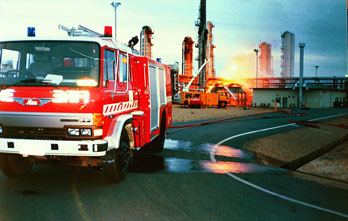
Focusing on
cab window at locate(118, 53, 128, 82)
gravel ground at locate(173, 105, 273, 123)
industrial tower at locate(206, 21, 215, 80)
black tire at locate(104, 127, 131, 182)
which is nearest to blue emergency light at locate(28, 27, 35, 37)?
cab window at locate(118, 53, 128, 82)

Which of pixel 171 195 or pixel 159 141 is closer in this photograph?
pixel 171 195

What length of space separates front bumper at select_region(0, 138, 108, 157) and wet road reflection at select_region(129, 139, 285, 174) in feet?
8.26

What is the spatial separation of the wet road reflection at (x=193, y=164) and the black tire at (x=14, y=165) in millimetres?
2382

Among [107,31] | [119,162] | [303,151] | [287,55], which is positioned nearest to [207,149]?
[303,151]

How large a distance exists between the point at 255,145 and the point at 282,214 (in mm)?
8327

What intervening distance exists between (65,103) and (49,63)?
105 cm

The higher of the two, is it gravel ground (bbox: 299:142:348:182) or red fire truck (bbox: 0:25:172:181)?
red fire truck (bbox: 0:25:172:181)

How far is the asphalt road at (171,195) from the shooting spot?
17.1 ft

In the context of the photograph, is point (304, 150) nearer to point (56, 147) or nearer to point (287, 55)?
point (56, 147)

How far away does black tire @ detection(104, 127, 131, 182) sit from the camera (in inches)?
258

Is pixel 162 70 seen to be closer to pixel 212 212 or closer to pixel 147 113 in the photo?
pixel 147 113

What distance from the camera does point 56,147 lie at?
582 cm

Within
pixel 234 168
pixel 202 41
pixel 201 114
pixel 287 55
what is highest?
pixel 287 55

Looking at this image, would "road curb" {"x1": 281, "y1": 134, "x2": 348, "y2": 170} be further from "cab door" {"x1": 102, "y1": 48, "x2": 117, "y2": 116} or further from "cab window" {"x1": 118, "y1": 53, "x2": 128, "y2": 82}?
"cab door" {"x1": 102, "y1": 48, "x2": 117, "y2": 116}
